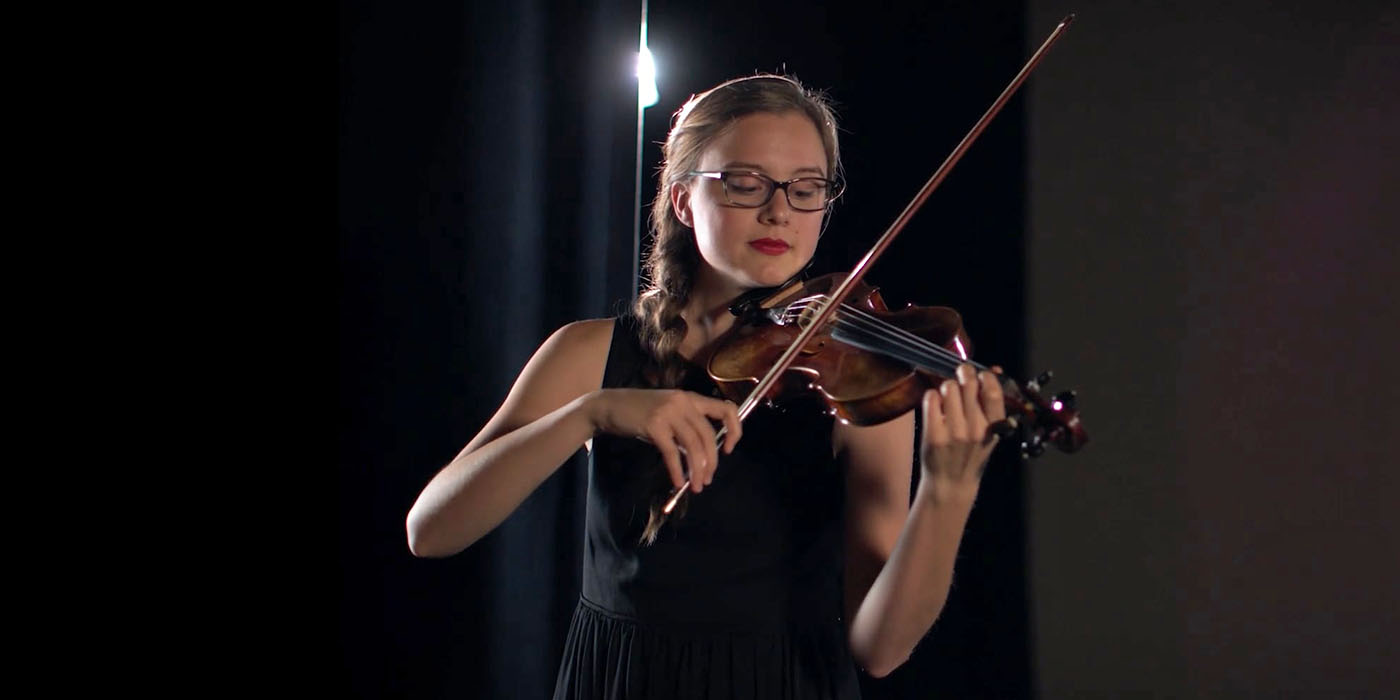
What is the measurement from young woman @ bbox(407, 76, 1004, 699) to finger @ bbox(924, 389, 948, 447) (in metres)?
0.19

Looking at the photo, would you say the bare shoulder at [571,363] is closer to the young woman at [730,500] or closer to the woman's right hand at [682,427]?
the young woman at [730,500]

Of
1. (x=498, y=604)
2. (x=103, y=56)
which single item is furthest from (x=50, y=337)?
(x=498, y=604)

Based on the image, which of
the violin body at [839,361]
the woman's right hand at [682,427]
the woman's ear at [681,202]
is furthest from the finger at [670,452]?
the woman's ear at [681,202]

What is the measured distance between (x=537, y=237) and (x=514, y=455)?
1.03 metres

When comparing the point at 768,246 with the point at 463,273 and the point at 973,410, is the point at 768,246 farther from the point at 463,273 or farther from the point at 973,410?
the point at 463,273

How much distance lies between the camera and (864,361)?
3.18ft

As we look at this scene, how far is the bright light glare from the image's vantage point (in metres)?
1.92

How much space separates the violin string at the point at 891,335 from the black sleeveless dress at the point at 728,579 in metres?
0.12

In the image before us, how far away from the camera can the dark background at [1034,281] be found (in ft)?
5.07

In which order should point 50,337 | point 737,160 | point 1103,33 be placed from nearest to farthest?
point 737,160 → point 50,337 → point 1103,33

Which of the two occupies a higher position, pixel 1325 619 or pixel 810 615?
pixel 810 615

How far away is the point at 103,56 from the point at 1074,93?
1.38 meters

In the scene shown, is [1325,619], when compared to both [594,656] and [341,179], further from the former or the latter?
[341,179]

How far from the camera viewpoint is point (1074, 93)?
1.67 metres
